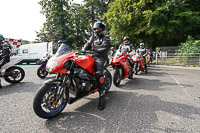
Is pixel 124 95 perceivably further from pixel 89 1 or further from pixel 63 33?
pixel 89 1

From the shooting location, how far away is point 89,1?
28.5 metres

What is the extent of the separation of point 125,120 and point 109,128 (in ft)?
1.29

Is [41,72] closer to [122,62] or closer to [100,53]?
[122,62]

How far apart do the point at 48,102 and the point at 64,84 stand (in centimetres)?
42

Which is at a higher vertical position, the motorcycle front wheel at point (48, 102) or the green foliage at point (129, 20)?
the green foliage at point (129, 20)

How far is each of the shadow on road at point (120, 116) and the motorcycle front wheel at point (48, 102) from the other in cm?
15

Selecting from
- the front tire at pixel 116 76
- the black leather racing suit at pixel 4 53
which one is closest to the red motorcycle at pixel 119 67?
the front tire at pixel 116 76

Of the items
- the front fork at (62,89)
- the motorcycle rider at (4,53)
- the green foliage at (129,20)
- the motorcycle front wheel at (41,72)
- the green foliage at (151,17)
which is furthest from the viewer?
the green foliage at (129,20)

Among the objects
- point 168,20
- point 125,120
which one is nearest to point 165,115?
point 125,120

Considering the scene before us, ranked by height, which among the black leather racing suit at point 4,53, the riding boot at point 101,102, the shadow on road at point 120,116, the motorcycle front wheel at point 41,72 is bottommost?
the shadow on road at point 120,116

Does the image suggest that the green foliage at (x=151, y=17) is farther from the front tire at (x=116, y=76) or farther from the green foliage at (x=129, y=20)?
the front tire at (x=116, y=76)

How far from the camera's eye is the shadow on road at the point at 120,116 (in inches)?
79.6

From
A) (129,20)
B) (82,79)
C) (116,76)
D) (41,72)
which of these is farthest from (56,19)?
(82,79)

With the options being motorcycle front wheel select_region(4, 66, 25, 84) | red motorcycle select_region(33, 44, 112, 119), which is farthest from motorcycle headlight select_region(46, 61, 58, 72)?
motorcycle front wheel select_region(4, 66, 25, 84)
